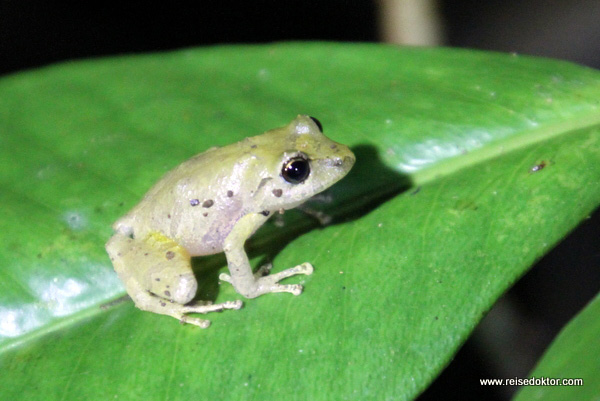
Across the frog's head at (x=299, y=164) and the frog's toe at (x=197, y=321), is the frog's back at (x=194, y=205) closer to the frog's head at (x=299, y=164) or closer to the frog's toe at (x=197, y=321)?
the frog's head at (x=299, y=164)

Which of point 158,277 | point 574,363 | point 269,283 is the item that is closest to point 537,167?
point 574,363

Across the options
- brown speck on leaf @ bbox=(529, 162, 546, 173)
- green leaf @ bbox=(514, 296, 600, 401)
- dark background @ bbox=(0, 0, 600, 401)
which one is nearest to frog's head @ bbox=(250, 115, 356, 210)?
brown speck on leaf @ bbox=(529, 162, 546, 173)

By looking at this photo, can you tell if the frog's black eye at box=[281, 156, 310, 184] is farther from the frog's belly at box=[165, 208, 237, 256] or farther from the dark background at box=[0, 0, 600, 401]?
the dark background at box=[0, 0, 600, 401]

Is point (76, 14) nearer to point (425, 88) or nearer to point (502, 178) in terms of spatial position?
point (425, 88)

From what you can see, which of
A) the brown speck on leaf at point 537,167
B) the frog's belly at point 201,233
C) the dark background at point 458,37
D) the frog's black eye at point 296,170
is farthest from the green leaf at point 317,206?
the dark background at point 458,37

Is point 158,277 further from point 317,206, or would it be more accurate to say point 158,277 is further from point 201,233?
point 317,206
